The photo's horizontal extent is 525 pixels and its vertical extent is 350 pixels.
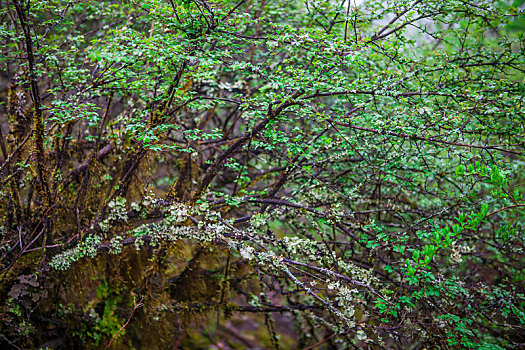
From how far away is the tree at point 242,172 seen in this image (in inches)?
97.1

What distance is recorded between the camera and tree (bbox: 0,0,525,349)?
2.47 m

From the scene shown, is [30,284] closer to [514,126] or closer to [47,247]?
[47,247]

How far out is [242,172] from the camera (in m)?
3.19

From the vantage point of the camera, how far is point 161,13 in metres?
2.61

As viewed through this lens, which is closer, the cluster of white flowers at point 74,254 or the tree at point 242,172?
the tree at point 242,172

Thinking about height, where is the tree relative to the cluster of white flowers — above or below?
above

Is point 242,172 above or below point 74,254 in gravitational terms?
above

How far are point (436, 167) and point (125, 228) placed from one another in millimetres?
2900

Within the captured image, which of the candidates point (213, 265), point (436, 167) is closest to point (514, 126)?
point (436, 167)

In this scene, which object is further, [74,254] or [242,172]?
[242,172]

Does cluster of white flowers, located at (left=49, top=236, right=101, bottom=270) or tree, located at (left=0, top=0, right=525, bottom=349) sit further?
cluster of white flowers, located at (left=49, top=236, right=101, bottom=270)

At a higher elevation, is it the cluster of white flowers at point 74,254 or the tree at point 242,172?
the tree at point 242,172

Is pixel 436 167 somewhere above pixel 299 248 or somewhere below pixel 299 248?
above

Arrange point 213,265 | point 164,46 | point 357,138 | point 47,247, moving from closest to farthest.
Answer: point 164,46 < point 357,138 < point 47,247 < point 213,265
